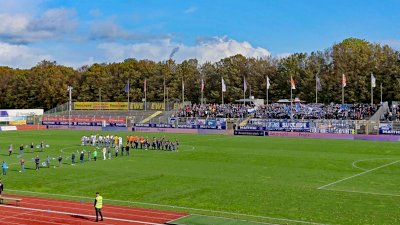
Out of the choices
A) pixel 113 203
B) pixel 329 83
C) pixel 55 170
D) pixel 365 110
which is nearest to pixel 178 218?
pixel 113 203

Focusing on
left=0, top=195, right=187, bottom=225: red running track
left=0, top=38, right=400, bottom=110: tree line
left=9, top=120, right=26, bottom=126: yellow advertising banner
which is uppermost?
left=0, top=38, right=400, bottom=110: tree line

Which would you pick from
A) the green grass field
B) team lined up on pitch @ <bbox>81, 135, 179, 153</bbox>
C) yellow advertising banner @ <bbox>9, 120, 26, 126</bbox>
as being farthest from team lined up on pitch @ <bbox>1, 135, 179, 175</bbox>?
yellow advertising banner @ <bbox>9, 120, 26, 126</bbox>

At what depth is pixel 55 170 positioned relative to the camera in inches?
1604

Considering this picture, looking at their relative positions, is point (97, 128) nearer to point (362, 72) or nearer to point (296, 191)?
point (362, 72)

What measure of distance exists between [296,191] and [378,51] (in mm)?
76396

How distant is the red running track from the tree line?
7109cm

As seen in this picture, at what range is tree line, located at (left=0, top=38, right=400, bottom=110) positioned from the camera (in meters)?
96.2

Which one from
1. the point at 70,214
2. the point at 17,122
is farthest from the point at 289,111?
the point at 70,214

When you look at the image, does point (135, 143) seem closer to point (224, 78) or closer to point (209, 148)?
point (209, 148)

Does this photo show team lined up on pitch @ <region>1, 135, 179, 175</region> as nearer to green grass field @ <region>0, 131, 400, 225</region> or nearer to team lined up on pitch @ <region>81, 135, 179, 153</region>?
team lined up on pitch @ <region>81, 135, 179, 153</region>

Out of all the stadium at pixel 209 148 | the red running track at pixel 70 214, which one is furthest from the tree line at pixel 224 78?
the red running track at pixel 70 214

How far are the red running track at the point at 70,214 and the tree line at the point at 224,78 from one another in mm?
71090

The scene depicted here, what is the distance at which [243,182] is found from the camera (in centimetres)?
3441

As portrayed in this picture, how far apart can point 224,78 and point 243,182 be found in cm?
7968
